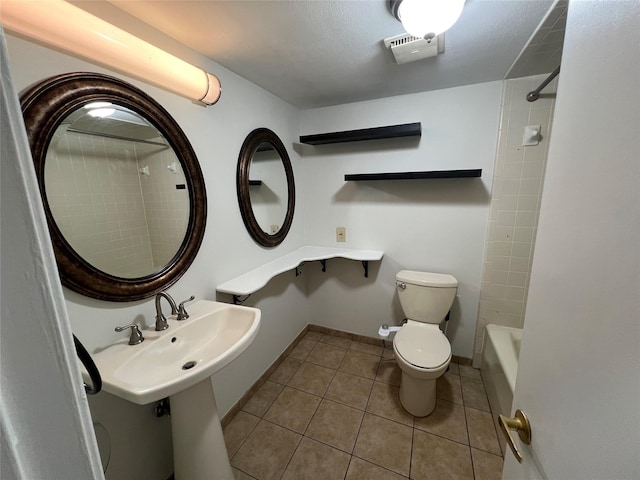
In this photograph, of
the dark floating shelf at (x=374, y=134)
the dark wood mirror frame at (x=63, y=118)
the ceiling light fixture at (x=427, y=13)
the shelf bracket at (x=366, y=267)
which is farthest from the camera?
the shelf bracket at (x=366, y=267)

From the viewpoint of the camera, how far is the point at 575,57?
452 mm

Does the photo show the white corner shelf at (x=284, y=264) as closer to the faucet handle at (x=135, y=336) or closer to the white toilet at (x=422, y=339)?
the white toilet at (x=422, y=339)

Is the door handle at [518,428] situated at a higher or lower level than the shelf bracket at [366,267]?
higher

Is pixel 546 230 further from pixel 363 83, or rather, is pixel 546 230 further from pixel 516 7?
pixel 363 83

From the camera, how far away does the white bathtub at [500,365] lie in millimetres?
1408

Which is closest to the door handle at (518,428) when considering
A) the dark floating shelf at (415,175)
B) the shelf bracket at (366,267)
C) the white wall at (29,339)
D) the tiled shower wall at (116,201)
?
the white wall at (29,339)

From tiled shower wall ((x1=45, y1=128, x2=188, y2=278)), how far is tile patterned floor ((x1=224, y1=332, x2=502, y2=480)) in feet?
3.93

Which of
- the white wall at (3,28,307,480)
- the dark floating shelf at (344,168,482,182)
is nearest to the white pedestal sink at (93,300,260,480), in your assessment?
the white wall at (3,28,307,480)

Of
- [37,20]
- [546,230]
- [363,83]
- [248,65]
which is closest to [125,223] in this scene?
[37,20]

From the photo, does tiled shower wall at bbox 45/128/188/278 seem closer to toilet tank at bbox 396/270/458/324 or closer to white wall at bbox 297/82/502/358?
white wall at bbox 297/82/502/358

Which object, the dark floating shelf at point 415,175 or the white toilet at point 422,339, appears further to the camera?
the dark floating shelf at point 415,175

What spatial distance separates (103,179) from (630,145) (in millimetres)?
1435

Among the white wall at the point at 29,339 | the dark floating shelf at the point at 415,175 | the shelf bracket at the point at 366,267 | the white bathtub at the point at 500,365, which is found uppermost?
the dark floating shelf at the point at 415,175

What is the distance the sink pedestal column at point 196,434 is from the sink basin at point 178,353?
0.13 metres
